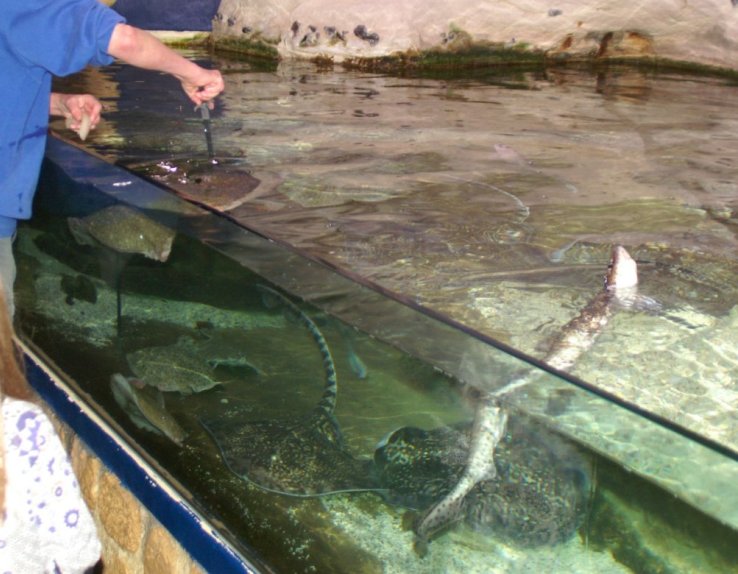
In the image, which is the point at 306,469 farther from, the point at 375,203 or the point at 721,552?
the point at 375,203

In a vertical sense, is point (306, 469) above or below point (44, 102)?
below

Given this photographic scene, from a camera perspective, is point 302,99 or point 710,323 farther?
point 302,99

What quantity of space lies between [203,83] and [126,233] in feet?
2.08

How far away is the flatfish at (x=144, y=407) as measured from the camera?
2377 mm

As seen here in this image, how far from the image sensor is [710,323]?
11.9 feet

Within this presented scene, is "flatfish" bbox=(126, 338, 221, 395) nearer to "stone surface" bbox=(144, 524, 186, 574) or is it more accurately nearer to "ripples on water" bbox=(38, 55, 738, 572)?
"ripples on water" bbox=(38, 55, 738, 572)

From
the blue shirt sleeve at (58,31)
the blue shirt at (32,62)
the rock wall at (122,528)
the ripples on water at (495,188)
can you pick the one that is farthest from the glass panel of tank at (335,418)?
A: the ripples on water at (495,188)

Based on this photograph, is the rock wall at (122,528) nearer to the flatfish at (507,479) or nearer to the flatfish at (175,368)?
the flatfish at (175,368)

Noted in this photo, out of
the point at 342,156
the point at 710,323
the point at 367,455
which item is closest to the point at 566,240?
the point at 710,323

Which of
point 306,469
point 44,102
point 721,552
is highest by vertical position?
point 44,102

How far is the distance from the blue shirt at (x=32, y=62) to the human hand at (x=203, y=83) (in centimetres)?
Answer: 40

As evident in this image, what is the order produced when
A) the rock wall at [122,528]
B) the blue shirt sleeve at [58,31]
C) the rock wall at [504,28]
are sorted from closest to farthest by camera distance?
the blue shirt sleeve at [58,31] → the rock wall at [122,528] → the rock wall at [504,28]

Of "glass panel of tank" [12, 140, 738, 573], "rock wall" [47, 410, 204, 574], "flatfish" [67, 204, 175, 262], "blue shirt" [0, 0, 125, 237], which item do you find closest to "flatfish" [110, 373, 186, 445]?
"glass panel of tank" [12, 140, 738, 573]

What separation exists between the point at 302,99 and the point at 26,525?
7295 millimetres
